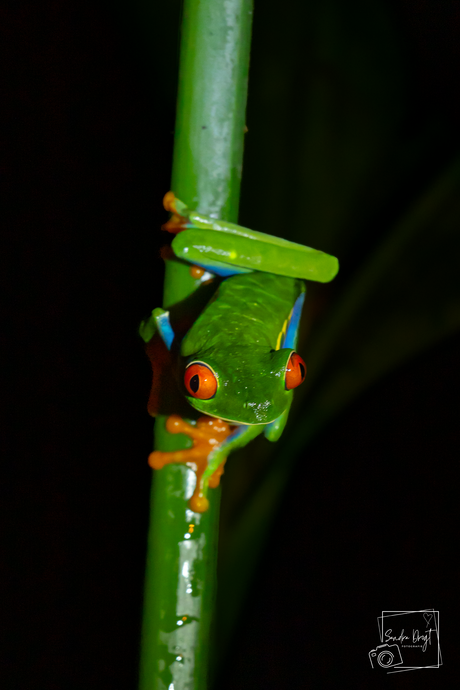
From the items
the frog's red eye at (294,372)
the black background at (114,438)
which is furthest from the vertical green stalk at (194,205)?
the black background at (114,438)

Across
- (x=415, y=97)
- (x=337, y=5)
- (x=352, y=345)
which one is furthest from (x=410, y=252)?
(x=337, y=5)

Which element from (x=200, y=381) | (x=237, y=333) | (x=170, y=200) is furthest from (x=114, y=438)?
(x=170, y=200)

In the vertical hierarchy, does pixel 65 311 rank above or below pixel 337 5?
below

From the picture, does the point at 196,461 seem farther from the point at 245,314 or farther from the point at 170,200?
the point at 245,314

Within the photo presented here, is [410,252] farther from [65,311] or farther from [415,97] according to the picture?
[65,311]

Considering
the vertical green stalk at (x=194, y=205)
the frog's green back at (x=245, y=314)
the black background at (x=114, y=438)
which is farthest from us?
the black background at (x=114, y=438)

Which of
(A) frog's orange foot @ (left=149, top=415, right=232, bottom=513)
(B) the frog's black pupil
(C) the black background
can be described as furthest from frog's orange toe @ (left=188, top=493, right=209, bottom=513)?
(C) the black background

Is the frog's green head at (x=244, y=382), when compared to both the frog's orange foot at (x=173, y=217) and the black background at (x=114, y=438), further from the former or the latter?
the black background at (x=114, y=438)
